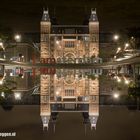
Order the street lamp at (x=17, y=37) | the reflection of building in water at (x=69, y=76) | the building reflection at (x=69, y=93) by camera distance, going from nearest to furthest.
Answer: the building reflection at (x=69, y=93) → the reflection of building in water at (x=69, y=76) → the street lamp at (x=17, y=37)

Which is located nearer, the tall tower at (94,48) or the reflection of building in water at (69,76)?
the tall tower at (94,48)

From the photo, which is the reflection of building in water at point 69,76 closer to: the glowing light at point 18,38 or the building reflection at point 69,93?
the building reflection at point 69,93

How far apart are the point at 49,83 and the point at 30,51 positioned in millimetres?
9918

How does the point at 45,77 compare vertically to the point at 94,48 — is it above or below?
below

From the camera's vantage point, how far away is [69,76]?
3738cm

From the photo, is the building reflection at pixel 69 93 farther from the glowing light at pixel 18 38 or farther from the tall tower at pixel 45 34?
the tall tower at pixel 45 34

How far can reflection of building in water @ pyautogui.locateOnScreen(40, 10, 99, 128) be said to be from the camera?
35.6 meters

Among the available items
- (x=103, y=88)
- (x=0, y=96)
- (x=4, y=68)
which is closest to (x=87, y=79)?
(x=103, y=88)

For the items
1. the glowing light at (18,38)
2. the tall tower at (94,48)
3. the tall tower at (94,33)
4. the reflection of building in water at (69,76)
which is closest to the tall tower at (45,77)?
the reflection of building in water at (69,76)

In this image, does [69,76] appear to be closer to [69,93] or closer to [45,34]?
[69,93]

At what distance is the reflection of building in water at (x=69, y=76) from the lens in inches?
1401

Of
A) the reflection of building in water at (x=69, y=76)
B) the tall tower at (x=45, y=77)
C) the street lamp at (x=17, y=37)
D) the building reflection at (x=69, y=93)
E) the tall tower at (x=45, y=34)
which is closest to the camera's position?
the building reflection at (x=69, y=93)

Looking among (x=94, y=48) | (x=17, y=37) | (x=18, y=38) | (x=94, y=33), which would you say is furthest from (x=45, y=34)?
(x=17, y=37)

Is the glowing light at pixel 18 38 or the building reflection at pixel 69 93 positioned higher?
Result: the glowing light at pixel 18 38
